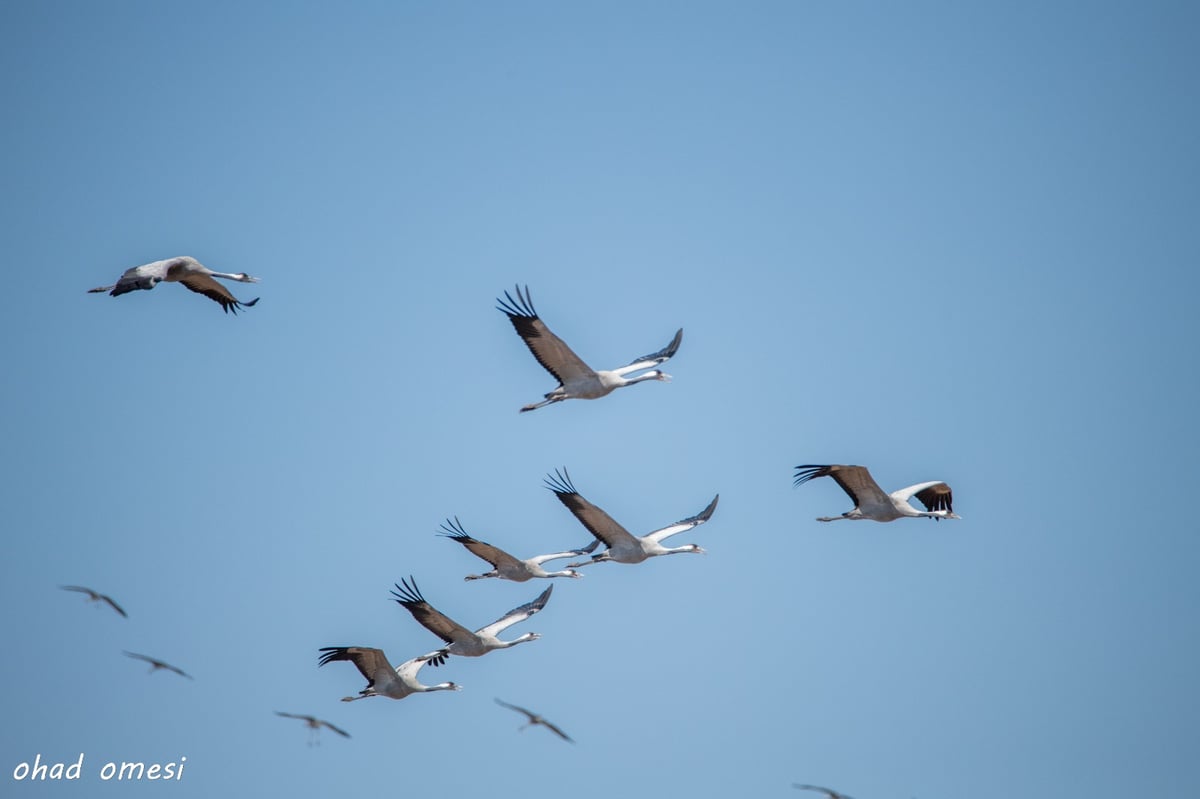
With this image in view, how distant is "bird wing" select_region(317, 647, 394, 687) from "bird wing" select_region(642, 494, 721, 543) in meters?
4.54

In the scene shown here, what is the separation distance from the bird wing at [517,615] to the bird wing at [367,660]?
204 cm

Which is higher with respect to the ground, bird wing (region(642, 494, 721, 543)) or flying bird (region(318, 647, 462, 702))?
bird wing (region(642, 494, 721, 543))

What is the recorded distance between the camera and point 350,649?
2266 cm

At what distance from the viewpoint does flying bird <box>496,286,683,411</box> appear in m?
21.4

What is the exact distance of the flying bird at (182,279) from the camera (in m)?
20.2

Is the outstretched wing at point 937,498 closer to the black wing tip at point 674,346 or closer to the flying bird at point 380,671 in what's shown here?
the black wing tip at point 674,346

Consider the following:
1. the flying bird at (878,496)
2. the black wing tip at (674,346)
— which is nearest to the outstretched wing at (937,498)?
the flying bird at (878,496)

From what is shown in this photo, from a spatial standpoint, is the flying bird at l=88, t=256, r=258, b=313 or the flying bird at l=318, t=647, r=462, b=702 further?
the flying bird at l=318, t=647, r=462, b=702

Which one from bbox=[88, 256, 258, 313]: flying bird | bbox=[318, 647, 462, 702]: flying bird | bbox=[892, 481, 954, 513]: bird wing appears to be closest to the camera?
bbox=[88, 256, 258, 313]: flying bird

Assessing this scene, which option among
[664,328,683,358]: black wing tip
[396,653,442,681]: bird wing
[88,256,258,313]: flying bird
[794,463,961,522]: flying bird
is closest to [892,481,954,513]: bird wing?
[794,463,961,522]: flying bird

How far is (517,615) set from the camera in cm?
2592

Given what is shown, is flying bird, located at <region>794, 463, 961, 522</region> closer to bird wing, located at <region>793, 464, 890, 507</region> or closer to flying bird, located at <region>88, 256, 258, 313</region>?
bird wing, located at <region>793, 464, 890, 507</region>

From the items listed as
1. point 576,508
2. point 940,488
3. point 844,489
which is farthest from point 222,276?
point 940,488

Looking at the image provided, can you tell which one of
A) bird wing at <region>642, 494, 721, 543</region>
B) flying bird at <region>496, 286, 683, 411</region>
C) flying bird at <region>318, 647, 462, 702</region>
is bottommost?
flying bird at <region>318, 647, 462, 702</region>
